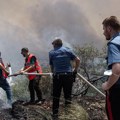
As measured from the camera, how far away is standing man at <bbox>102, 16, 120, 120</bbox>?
3.75 meters

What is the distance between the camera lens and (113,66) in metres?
3.74

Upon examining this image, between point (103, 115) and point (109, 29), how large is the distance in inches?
152

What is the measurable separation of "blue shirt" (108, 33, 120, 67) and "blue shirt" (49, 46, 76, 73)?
3490 mm

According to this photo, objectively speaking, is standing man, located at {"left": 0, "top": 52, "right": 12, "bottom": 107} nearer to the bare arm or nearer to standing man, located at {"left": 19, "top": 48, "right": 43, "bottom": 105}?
standing man, located at {"left": 19, "top": 48, "right": 43, "bottom": 105}

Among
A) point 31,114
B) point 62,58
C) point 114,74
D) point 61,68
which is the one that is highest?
point 114,74

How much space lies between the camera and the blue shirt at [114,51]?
3764 millimetres

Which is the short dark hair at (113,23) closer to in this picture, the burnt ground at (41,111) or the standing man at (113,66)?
the standing man at (113,66)

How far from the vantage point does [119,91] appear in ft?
12.9

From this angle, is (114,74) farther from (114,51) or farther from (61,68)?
(61,68)

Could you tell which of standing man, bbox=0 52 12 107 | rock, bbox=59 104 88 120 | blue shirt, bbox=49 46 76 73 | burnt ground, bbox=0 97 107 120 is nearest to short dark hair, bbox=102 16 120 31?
rock, bbox=59 104 88 120

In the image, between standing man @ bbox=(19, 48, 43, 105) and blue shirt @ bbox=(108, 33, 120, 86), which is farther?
standing man @ bbox=(19, 48, 43, 105)

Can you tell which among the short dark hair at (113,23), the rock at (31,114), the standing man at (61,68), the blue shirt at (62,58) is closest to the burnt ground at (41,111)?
the rock at (31,114)

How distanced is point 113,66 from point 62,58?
3.69m

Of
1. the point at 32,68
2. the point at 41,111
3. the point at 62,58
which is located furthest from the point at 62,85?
the point at 32,68
